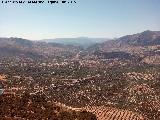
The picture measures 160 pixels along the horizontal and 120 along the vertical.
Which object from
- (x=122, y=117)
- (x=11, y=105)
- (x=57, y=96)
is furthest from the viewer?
(x=57, y=96)

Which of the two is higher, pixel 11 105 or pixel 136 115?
pixel 11 105

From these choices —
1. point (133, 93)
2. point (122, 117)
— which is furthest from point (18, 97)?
point (133, 93)

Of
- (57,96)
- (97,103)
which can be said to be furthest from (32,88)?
(97,103)

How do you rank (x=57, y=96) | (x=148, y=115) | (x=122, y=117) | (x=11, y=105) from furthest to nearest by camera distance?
(x=57, y=96) < (x=148, y=115) < (x=122, y=117) < (x=11, y=105)

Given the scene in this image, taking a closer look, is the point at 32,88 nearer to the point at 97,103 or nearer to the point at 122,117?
the point at 97,103

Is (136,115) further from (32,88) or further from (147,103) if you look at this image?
(32,88)

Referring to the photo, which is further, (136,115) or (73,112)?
(136,115)
